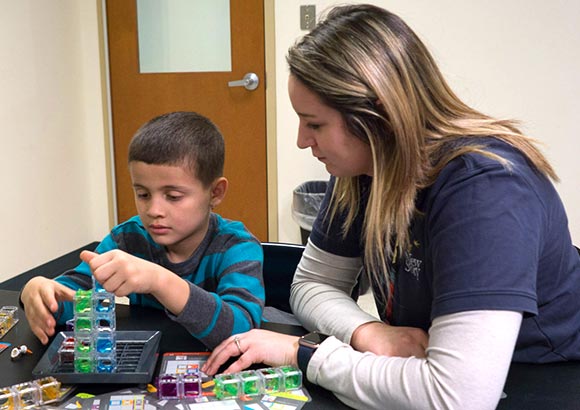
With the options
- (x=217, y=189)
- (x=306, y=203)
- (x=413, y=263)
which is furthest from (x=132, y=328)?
(x=306, y=203)

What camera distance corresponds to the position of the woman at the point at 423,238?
835 millimetres

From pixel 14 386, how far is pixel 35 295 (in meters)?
0.30

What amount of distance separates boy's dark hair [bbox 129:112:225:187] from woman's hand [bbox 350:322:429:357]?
52 centimetres

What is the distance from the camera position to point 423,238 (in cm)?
100

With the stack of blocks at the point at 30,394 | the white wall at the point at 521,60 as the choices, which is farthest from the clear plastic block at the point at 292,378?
the white wall at the point at 521,60

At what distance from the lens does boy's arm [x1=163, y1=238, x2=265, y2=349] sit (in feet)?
3.40

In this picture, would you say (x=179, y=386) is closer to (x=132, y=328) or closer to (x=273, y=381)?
(x=273, y=381)

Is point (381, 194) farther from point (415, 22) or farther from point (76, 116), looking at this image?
point (76, 116)

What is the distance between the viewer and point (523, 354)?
3.21 ft

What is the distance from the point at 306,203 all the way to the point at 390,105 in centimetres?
230

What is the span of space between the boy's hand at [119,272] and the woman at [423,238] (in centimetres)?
17

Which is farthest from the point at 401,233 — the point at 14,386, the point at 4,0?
the point at 4,0

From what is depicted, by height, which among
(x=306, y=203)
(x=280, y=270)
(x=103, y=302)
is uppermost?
(x=103, y=302)

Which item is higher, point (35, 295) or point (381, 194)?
point (381, 194)
